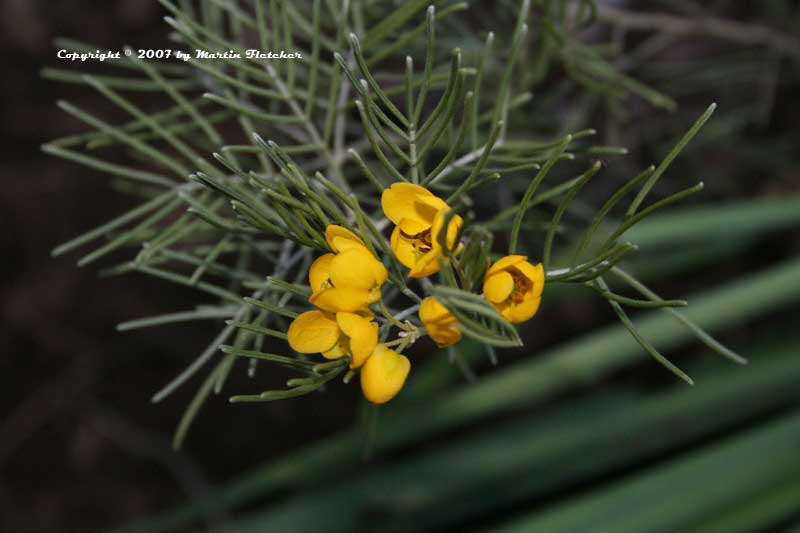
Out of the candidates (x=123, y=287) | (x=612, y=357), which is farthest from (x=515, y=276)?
(x=123, y=287)

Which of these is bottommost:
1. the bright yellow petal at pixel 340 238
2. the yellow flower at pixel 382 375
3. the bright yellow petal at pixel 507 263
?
the yellow flower at pixel 382 375

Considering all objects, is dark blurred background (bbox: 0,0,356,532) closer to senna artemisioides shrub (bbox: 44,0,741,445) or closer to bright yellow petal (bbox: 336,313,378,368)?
senna artemisioides shrub (bbox: 44,0,741,445)

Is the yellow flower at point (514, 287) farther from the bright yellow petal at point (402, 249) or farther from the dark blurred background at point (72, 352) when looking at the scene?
the dark blurred background at point (72, 352)

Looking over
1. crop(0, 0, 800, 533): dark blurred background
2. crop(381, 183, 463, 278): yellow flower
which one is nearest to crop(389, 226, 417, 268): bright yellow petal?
crop(381, 183, 463, 278): yellow flower

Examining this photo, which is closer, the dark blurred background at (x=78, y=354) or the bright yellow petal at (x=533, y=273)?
the bright yellow petal at (x=533, y=273)

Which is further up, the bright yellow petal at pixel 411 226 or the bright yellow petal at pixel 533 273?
the bright yellow petal at pixel 411 226

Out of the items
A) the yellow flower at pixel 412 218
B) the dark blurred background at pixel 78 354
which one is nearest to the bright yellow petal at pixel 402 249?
the yellow flower at pixel 412 218

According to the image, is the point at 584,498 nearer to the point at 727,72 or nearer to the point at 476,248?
the point at 727,72
